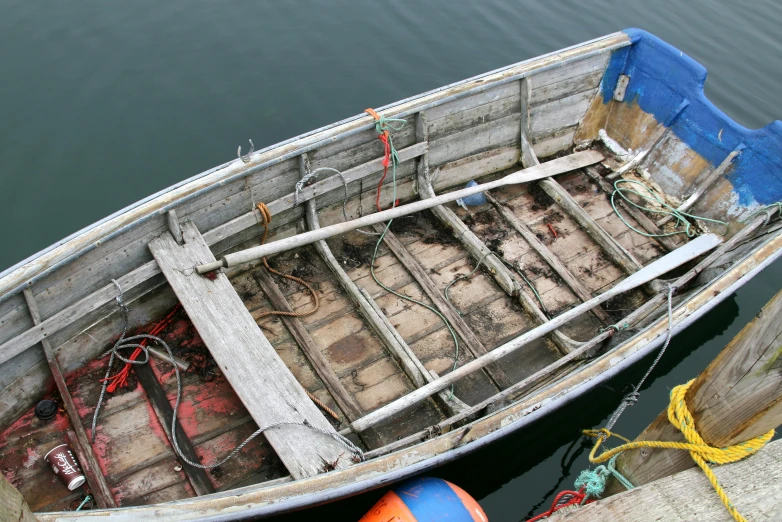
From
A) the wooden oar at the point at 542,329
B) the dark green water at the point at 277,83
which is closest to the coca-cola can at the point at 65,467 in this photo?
the wooden oar at the point at 542,329

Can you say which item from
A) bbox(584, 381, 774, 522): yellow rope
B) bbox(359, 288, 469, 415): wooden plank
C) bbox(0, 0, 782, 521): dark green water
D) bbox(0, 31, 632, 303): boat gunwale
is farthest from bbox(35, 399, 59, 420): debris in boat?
bbox(584, 381, 774, 522): yellow rope

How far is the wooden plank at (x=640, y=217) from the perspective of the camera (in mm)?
6680

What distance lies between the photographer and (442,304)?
571cm

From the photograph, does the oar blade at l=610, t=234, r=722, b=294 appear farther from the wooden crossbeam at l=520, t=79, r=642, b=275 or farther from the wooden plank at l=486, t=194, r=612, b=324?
the wooden plank at l=486, t=194, r=612, b=324

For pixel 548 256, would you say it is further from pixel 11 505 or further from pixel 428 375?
pixel 11 505

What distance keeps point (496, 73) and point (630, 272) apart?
100 inches

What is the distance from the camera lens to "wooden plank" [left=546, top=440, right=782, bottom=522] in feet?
7.27

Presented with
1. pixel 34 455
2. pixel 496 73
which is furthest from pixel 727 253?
pixel 34 455

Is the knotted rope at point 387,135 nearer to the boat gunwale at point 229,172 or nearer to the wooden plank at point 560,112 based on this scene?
the boat gunwale at point 229,172

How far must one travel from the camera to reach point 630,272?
6215 mm

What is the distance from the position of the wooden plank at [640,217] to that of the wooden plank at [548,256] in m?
1.28

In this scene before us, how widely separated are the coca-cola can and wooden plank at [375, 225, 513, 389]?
320cm

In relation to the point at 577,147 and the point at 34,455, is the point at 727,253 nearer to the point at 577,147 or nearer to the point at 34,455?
the point at 577,147

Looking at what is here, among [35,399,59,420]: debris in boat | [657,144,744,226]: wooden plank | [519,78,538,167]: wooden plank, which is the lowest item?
[657,144,744,226]: wooden plank
